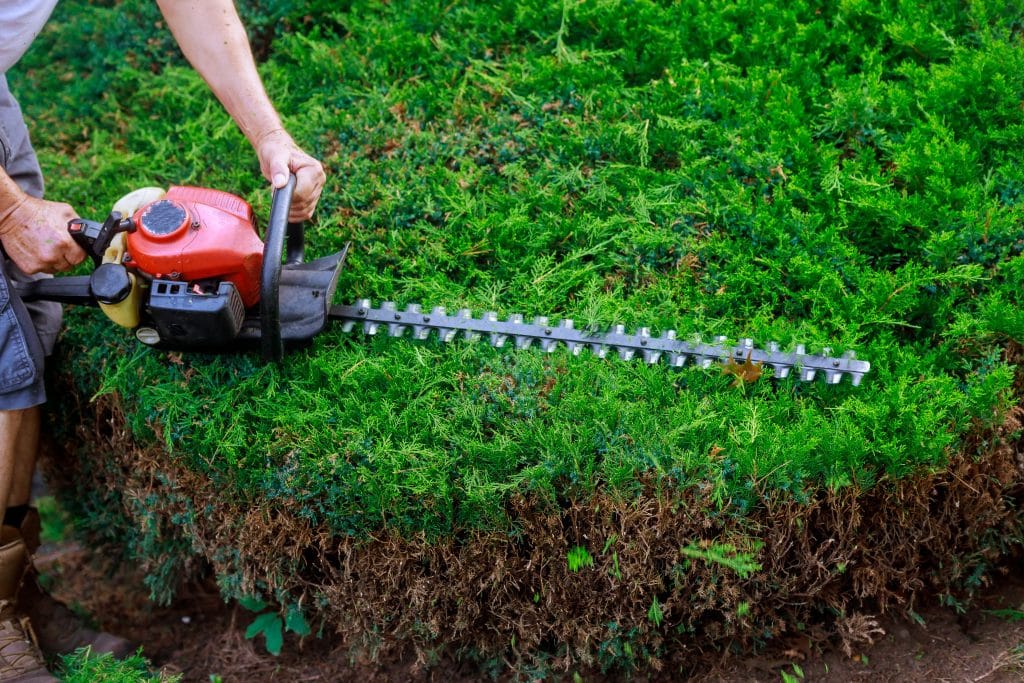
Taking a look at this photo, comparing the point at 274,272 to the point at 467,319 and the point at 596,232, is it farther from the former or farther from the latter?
the point at 596,232

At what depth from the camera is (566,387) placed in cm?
246

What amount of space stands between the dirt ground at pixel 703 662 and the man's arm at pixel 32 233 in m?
1.36

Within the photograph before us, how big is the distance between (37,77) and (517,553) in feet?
10.5

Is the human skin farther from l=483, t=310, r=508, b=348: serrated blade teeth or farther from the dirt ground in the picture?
the dirt ground

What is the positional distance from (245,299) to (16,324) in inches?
23.5

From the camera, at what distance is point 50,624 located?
2.73m

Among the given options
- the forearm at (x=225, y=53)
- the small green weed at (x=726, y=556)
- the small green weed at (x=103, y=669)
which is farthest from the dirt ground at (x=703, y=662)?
the forearm at (x=225, y=53)

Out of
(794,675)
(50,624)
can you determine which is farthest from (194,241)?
(794,675)

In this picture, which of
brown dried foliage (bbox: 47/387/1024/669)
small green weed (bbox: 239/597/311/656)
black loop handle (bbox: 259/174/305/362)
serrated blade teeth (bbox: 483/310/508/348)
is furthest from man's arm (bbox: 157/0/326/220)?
small green weed (bbox: 239/597/311/656)

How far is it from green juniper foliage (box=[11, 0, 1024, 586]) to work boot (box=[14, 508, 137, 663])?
31 centimetres

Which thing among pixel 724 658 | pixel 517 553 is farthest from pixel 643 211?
pixel 724 658

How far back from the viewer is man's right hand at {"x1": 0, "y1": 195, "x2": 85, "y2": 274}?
225cm

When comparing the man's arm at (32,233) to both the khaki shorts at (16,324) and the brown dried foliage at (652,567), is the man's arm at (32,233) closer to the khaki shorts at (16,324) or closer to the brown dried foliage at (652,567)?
the khaki shorts at (16,324)

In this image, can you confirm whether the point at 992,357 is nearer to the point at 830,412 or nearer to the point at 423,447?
the point at 830,412
